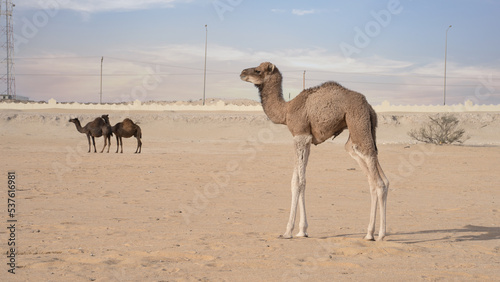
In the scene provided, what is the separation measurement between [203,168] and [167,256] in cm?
1363

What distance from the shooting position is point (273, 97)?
895cm

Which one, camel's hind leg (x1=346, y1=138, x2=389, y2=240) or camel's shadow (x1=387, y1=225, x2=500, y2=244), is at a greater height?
camel's hind leg (x1=346, y1=138, x2=389, y2=240)

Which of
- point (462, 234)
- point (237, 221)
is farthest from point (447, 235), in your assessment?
point (237, 221)

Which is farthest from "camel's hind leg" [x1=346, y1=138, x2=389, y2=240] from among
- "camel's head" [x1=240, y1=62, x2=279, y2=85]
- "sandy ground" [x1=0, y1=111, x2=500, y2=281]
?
"camel's head" [x1=240, y1=62, x2=279, y2=85]

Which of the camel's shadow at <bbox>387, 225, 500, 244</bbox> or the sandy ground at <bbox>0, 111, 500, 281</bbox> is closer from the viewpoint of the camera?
the sandy ground at <bbox>0, 111, 500, 281</bbox>

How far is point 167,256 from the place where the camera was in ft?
23.7

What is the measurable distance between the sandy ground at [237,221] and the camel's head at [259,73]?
8.69 ft

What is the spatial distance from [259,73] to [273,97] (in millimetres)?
481

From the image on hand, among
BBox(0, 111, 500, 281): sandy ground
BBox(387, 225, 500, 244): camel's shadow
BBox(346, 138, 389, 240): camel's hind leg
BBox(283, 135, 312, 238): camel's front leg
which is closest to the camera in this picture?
BBox(0, 111, 500, 281): sandy ground

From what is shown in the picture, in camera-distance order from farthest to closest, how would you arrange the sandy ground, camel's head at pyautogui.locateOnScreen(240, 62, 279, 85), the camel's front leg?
1. camel's head at pyautogui.locateOnScreen(240, 62, 279, 85)
2. the camel's front leg
3. the sandy ground

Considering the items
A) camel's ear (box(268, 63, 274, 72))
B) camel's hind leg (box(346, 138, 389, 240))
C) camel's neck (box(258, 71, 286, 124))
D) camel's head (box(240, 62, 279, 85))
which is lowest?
camel's hind leg (box(346, 138, 389, 240))

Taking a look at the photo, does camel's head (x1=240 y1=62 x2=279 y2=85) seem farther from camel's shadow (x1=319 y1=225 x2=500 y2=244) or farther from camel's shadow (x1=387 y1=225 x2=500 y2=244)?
camel's shadow (x1=387 y1=225 x2=500 y2=244)

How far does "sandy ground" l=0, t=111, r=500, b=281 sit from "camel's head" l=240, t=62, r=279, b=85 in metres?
2.65

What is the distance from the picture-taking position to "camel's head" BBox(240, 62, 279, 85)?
29.3 feet
